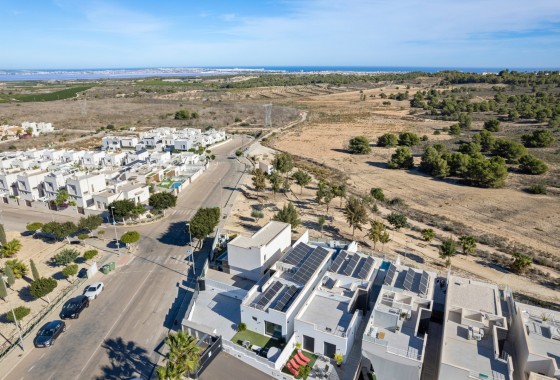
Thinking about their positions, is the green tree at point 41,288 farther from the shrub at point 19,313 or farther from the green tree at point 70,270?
the green tree at point 70,270

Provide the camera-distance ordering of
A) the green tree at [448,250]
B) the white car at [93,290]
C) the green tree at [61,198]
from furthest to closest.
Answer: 1. the green tree at [61,198]
2. the green tree at [448,250]
3. the white car at [93,290]

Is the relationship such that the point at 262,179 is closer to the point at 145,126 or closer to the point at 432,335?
the point at 432,335

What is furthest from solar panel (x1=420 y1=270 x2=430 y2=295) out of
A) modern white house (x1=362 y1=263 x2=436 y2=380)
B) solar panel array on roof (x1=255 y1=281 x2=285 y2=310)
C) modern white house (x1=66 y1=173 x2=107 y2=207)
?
modern white house (x1=66 y1=173 x2=107 y2=207)

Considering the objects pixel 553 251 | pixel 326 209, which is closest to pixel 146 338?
pixel 326 209

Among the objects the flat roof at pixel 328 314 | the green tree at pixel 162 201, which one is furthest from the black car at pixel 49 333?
the green tree at pixel 162 201

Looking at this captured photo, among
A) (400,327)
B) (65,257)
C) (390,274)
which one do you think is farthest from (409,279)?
(65,257)

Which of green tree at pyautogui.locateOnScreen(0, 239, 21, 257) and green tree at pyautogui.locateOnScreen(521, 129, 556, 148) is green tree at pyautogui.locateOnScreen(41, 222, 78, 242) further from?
green tree at pyautogui.locateOnScreen(521, 129, 556, 148)
